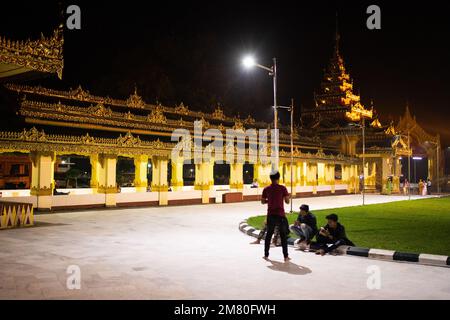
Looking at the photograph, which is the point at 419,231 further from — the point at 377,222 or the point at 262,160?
the point at 262,160

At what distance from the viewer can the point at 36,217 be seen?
17391 millimetres

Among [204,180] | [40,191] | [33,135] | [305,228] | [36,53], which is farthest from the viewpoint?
[204,180]

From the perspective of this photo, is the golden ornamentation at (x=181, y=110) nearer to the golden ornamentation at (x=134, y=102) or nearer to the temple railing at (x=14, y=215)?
the golden ornamentation at (x=134, y=102)

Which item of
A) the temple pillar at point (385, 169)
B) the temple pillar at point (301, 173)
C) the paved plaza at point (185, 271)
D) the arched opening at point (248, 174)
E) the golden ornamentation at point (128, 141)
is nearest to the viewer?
the paved plaza at point (185, 271)

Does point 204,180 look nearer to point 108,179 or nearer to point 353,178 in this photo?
point 108,179

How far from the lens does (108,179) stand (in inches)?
886

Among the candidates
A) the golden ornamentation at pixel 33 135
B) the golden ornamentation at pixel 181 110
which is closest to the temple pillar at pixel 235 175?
the golden ornamentation at pixel 181 110

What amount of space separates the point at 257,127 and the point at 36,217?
2091 cm

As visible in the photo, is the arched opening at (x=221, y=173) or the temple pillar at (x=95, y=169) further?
the arched opening at (x=221, y=173)

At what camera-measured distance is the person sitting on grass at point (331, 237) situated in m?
9.38

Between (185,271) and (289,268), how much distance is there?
73.6 inches

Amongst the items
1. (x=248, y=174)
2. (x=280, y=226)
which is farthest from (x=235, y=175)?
(x=280, y=226)

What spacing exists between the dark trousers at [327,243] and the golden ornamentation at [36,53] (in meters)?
8.44
